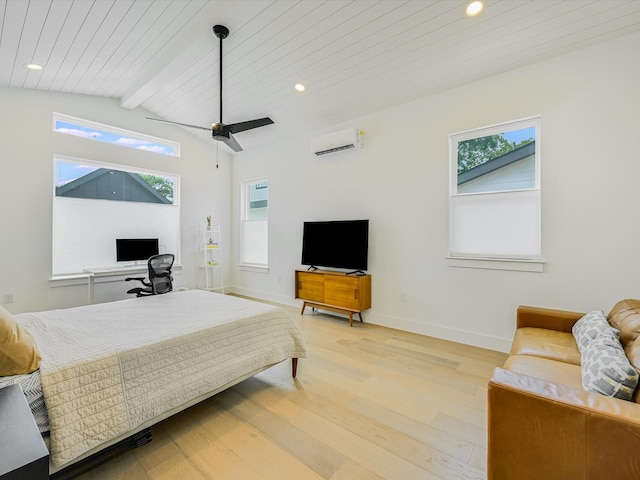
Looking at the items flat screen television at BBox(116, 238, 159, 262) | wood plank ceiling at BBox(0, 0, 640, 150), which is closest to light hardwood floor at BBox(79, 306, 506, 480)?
wood plank ceiling at BBox(0, 0, 640, 150)

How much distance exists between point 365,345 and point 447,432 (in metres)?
1.53

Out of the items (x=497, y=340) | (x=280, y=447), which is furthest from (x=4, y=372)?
(x=497, y=340)

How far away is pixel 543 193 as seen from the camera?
298 cm

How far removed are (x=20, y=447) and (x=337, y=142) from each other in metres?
4.24

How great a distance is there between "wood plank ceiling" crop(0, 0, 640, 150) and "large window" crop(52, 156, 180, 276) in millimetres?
1218

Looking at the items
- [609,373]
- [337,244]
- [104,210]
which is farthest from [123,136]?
[609,373]

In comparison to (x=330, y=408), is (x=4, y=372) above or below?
above

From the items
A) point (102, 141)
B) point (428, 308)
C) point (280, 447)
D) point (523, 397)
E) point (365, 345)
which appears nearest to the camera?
point (523, 397)

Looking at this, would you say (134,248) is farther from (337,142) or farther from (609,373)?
(609,373)

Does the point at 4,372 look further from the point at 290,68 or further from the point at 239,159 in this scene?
the point at 239,159

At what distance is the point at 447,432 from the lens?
75.0 inches

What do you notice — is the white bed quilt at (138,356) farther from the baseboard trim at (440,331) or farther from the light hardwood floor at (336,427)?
the baseboard trim at (440,331)

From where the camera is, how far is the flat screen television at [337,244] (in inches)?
164

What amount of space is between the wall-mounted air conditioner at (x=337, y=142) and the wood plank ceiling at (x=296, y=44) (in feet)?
1.04
